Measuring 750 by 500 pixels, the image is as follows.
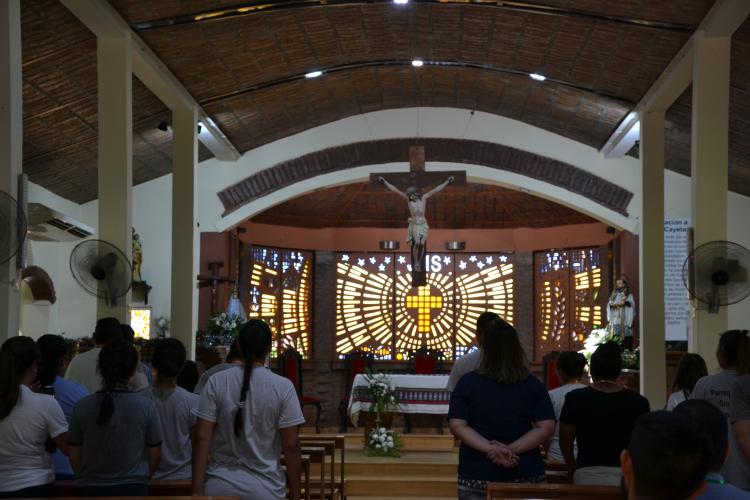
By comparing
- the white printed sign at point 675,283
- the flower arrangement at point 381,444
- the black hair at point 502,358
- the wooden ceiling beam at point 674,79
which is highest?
the wooden ceiling beam at point 674,79

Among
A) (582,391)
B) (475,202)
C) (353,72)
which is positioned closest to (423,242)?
(353,72)

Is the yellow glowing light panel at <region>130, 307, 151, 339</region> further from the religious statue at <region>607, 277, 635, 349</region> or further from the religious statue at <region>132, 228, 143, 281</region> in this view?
the religious statue at <region>607, 277, 635, 349</region>

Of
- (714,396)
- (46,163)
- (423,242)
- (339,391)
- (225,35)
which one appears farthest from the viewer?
(339,391)

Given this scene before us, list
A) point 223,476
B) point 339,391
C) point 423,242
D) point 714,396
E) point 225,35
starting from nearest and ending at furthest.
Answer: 1. point 223,476
2. point 714,396
3. point 225,35
4. point 423,242
5. point 339,391

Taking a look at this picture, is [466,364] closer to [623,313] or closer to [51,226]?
[51,226]

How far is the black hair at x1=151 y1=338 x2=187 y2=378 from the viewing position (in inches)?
170

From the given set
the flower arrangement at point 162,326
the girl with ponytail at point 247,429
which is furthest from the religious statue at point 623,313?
the girl with ponytail at point 247,429

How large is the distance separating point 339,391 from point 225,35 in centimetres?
768

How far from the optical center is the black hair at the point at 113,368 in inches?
150

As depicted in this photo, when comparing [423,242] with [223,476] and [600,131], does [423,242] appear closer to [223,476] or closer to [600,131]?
[600,131]

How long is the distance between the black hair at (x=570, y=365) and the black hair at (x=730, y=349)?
955mm

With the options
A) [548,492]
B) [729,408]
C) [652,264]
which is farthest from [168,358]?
[652,264]

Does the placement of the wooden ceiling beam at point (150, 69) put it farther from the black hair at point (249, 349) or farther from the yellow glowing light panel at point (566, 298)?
the yellow glowing light panel at point (566, 298)

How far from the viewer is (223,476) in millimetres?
3797
